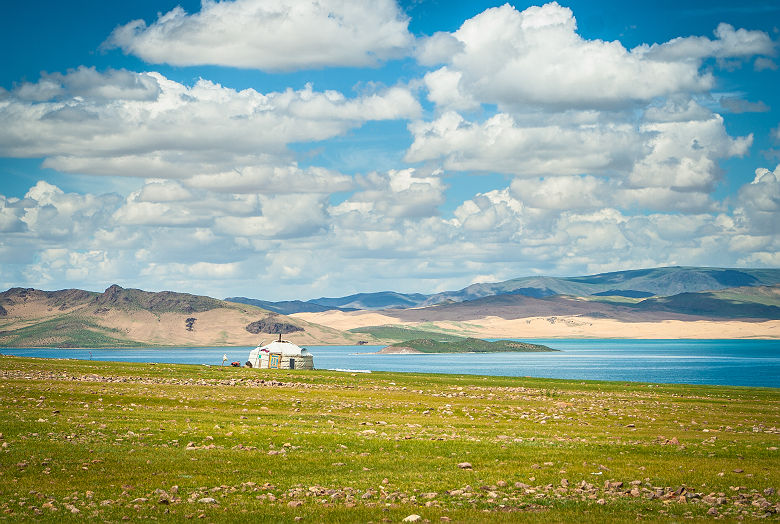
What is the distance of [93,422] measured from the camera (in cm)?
3578

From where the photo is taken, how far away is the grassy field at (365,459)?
22172 mm

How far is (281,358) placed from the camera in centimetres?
11950

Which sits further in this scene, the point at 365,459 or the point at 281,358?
the point at 281,358

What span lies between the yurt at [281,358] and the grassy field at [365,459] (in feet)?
207

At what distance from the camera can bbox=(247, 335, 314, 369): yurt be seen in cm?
11931

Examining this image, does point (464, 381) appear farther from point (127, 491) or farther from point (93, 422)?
point (127, 491)

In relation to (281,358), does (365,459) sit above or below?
below

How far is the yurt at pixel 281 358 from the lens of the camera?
119 m

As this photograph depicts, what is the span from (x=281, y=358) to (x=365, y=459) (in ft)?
300

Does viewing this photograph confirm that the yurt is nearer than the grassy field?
No

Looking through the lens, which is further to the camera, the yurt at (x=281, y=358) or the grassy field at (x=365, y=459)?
the yurt at (x=281, y=358)

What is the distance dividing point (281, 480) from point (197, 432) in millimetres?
10597

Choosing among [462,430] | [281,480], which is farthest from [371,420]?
[281,480]

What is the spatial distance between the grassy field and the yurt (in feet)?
207
